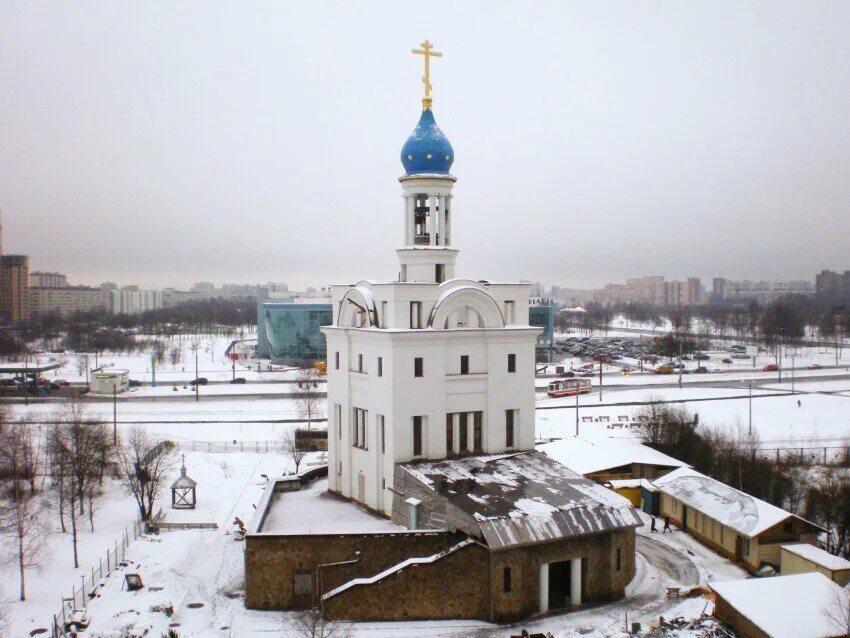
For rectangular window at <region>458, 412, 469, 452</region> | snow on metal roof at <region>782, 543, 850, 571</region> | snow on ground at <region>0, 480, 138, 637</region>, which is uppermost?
rectangular window at <region>458, 412, 469, 452</region>

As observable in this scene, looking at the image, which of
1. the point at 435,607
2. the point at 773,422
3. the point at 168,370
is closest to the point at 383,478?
the point at 435,607

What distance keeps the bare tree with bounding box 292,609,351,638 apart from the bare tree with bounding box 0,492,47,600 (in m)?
9.70

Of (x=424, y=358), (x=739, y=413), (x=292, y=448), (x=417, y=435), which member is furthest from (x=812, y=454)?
(x=292, y=448)

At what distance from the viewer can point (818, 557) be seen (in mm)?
22406

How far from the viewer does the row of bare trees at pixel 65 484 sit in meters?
Answer: 26.7

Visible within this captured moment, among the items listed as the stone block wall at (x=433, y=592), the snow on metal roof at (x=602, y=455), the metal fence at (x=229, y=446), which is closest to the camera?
the stone block wall at (x=433, y=592)

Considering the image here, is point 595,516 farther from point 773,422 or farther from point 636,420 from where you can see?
point 773,422

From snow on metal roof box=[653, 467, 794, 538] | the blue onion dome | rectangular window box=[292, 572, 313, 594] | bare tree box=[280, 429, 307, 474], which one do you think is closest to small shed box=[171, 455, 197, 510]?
bare tree box=[280, 429, 307, 474]

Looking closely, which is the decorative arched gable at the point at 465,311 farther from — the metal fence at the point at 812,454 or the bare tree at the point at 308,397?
the bare tree at the point at 308,397

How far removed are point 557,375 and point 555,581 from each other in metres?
58.1

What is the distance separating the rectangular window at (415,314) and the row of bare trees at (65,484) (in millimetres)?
14687

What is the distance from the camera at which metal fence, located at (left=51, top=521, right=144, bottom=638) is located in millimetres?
20000

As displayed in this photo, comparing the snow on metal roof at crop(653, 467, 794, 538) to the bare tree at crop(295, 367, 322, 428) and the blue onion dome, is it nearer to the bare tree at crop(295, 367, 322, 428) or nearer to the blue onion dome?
the blue onion dome

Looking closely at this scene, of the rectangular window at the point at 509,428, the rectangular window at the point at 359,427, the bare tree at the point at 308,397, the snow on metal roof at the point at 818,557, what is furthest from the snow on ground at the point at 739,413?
the rectangular window at the point at 359,427
